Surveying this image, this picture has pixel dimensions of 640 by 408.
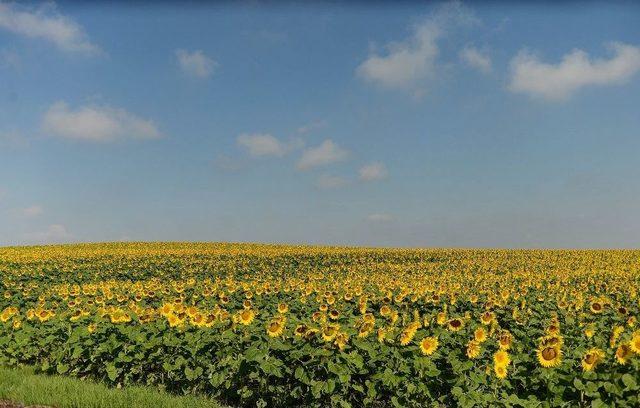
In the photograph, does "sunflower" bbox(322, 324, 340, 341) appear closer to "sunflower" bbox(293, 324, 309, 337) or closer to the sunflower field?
the sunflower field

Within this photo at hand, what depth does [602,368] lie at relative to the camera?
17.5 feet

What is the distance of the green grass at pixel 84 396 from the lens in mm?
7016

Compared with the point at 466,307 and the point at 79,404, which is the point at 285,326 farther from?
the point at 466,307

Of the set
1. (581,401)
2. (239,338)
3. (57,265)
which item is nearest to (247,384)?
(239,338)

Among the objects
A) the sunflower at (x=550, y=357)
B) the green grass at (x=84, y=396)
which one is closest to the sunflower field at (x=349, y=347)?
the sunflower at (x=550, y=357)

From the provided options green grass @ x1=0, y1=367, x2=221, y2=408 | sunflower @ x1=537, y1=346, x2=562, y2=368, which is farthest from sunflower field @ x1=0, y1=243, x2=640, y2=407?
green grass @ x1=0, y1=367, x2=221, y2=408

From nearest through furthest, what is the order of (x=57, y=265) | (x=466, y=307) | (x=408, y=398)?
(x=408, y=398)
(x=466, y=307)
(x=57, y=265)

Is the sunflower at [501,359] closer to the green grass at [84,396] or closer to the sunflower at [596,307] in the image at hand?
the green grass at [84,396]

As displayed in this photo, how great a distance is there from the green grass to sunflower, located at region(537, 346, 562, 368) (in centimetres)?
382

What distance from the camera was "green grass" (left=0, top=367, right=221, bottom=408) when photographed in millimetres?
7016

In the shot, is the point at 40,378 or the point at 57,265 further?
the point at 57,265

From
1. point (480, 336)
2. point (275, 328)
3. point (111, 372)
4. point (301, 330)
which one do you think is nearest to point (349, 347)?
point (301, 330)

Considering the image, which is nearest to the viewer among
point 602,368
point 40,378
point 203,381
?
point 602,368

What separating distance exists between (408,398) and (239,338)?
2318mm
